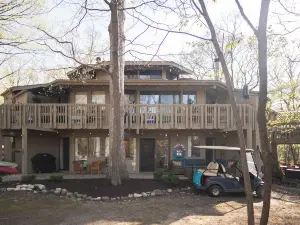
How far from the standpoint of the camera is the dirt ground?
6.93 metres

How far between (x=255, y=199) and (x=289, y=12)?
6301 millimetres

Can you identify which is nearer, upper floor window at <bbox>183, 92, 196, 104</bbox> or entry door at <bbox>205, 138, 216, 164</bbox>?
upper floor window at <bbox>183, 92, 196, 104</bbox>

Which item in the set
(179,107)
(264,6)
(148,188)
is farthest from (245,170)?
(179,107)

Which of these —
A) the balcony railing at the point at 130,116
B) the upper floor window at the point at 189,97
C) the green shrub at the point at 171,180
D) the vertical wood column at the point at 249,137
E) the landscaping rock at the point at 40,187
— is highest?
the upper floor window at the point at 189,97

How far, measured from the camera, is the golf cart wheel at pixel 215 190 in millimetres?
9922

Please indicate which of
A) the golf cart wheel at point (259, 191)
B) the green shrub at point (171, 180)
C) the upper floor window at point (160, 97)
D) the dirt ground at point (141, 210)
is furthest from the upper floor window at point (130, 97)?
the golf cart wheel at point (259, 191)

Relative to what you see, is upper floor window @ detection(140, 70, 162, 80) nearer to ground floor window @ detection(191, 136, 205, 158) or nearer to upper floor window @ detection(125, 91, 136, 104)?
upper floor window @ detection(125, 91, 136, 104)

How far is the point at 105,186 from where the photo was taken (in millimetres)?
10914

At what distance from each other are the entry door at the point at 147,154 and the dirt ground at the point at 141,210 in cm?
568

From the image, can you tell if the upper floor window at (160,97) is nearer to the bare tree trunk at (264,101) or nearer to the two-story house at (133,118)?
the two-story house at (133,118)

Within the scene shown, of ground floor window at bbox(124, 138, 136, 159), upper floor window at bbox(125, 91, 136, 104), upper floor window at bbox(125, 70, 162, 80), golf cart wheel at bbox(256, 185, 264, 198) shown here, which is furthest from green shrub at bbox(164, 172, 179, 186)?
upper floor window at bbox(125, 70, 162, 80)

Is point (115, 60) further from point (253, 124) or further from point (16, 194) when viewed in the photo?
point (253, 124)

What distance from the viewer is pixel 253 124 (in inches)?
555

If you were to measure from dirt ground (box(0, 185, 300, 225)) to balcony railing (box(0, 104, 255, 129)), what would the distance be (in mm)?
4611
